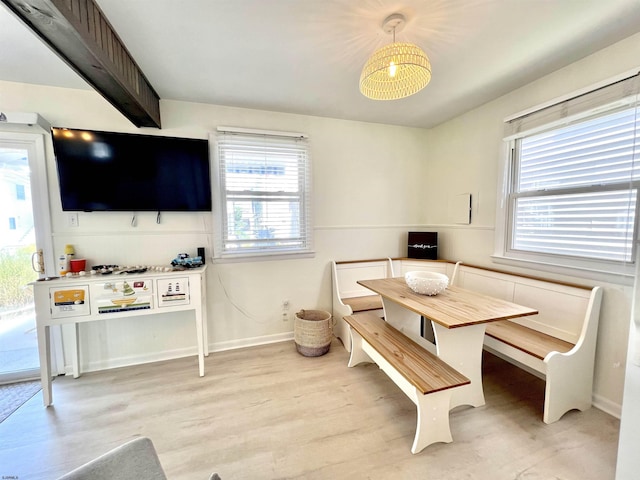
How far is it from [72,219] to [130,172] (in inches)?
25.7

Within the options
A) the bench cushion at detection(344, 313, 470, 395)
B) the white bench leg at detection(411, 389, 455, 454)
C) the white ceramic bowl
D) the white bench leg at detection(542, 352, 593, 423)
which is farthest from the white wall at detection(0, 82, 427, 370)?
the white bench leg at detection(542, 352, 593, 423)

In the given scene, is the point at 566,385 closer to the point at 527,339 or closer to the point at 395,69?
the point at 527,339

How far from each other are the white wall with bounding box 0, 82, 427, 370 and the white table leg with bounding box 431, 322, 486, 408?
4.96ft

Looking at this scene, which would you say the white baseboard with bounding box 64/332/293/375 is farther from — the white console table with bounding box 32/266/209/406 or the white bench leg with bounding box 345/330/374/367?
the white bench leg with bounding box 345/330/374/367

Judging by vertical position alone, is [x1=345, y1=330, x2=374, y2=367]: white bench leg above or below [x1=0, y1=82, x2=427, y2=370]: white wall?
below

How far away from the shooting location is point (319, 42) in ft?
5.46

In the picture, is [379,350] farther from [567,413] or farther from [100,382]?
[100,382]

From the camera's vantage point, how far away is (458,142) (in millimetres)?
2906

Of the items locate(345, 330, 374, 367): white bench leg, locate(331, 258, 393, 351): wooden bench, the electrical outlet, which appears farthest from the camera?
locate(331, 258, 393, 351): wooden bench

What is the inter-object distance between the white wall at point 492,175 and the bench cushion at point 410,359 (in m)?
1.25

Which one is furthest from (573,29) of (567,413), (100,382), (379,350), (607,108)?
(100,382)

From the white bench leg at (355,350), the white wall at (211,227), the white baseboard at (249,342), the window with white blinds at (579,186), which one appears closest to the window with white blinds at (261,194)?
the white wall at (211,227)

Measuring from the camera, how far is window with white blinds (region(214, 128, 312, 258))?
2.58m

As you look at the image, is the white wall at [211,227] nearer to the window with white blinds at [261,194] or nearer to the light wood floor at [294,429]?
the window with white blinds at [261,194]
